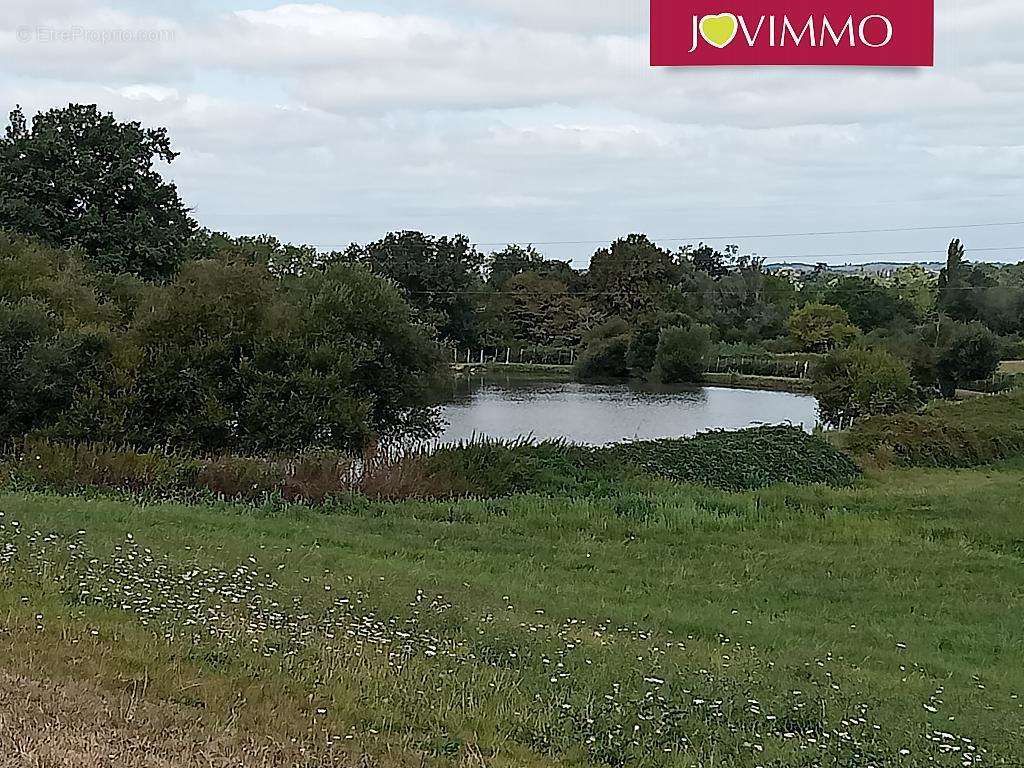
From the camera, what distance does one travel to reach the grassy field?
16.5 ft

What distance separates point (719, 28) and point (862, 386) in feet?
104

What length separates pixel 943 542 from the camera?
49.2 ft

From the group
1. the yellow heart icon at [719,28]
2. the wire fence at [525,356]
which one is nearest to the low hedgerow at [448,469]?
the yellow heart icon at [719,28]

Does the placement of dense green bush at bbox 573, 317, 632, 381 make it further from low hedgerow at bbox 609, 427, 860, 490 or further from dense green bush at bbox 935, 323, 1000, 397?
low hedgerow at bbox 609, 427, 860, 490

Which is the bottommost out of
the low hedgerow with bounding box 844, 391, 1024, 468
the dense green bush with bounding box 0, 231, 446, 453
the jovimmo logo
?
the low hedgerow with bounding box 844, 391, 1024, 468

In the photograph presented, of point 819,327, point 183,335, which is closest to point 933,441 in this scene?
point 183,335

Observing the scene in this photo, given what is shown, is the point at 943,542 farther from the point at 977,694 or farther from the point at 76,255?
the point at 76,255

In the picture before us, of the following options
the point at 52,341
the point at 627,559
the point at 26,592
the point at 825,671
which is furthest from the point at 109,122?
the point at 825,671

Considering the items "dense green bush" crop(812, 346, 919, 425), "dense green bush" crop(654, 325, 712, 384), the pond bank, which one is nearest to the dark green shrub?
the pond bank

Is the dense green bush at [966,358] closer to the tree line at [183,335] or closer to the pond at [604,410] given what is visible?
the tree line at [183,335]

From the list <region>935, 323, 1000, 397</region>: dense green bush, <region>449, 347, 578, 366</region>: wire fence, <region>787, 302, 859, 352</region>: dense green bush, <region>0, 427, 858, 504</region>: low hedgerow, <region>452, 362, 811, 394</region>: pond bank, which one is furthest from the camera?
<region>449, 347, 578, 366</region>: wire fence

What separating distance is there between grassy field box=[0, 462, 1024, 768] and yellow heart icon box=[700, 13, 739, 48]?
14.9ft

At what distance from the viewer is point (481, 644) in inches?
283

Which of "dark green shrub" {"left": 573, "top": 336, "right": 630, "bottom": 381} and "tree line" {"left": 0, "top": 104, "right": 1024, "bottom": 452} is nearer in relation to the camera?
"tree line" {"left": 0, "top": 104, "right": 1024, "bottom": 452}
